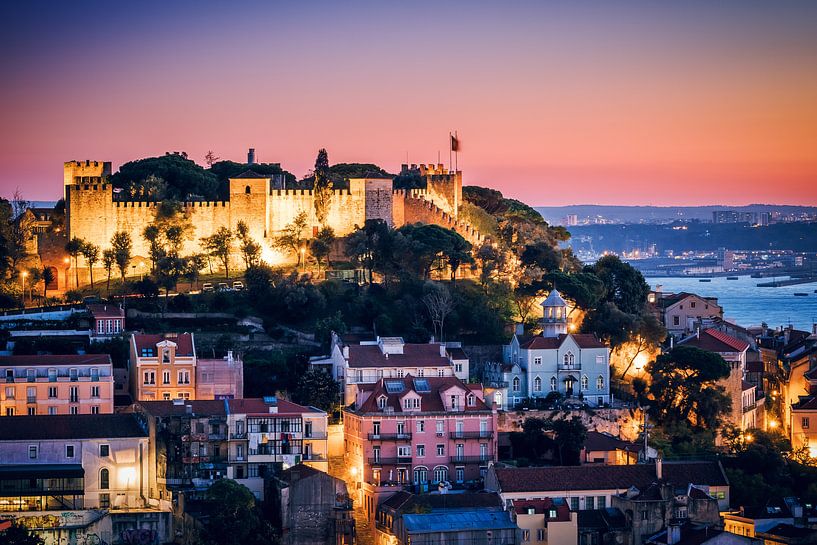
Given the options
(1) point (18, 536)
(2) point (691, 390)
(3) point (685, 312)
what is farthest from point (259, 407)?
(3) point (685, 312)

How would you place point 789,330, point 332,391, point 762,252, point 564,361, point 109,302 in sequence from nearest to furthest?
point 332,391
point 564,361
point 109,302
point 789,330
point 762,252

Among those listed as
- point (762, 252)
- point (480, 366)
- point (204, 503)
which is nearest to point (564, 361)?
point (480, 366)

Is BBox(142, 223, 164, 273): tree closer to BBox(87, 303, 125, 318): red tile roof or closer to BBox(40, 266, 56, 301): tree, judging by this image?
BBox(40, 266, 56, 301): tree

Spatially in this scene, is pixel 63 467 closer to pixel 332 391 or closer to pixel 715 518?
pixel 332 391

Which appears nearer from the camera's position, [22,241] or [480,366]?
[480,366]

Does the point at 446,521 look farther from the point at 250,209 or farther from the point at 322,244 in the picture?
the point at 250,209
